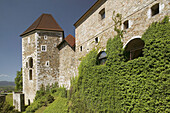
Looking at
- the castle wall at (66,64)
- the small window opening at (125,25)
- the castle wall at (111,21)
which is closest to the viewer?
the castle wall at (111,21)

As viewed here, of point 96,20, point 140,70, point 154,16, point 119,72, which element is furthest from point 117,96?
point 96,20

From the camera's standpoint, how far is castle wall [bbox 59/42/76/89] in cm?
1504

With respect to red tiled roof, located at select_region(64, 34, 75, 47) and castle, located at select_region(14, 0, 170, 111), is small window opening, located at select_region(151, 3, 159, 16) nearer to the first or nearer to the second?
castle, located at select_region(14, 0, 170, 111)

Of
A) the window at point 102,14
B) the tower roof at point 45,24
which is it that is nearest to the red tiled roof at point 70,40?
the tower roof at point 45,24

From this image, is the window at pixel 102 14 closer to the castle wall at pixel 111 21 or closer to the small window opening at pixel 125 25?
the castle wall at pixel 111 21

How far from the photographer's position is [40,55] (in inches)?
692

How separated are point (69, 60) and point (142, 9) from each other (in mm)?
10962

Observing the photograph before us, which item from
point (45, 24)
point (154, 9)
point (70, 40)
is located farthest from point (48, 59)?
point (154, 9)

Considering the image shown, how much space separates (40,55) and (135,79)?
14633 millimetres

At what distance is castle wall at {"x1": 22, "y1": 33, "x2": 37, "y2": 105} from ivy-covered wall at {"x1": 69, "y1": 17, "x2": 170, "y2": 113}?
1088 centimetres

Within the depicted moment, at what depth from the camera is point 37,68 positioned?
1720 centimetres

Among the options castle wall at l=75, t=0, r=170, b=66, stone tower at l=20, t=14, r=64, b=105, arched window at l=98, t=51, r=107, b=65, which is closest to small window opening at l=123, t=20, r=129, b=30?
castle wall at l=75, t=0, r=170, b=66

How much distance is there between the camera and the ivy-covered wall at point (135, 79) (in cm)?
497

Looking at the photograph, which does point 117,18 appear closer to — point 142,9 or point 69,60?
point 142,9
